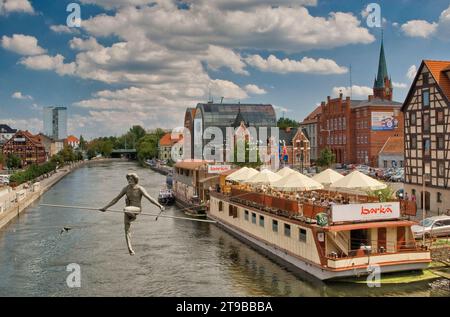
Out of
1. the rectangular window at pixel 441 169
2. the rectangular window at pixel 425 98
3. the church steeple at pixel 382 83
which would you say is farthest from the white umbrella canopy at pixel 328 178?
the church steeple at pixel 382 83

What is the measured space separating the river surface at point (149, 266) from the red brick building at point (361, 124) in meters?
51.1

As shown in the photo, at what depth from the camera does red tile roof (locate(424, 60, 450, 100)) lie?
141 ft

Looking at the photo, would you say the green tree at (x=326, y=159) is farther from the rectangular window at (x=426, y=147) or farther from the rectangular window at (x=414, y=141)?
the rectangular window at (x=426, y=147)

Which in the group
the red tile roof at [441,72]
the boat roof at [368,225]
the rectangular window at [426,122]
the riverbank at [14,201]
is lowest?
the riverbank at [14,201]

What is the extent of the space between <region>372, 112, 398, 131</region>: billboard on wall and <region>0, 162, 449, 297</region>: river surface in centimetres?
5127

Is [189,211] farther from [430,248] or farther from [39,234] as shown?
[430,248]

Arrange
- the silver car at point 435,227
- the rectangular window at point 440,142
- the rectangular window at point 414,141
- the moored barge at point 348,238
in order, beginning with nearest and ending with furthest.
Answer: the moored barge at point 348,238, the silver car at point 435,227, the rectangular window at point 440,142, the rectangular window at point 414,141

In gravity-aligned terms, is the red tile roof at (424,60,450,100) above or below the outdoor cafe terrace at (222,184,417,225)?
above

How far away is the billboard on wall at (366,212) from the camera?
84.5ft

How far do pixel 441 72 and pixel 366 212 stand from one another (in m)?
22.7

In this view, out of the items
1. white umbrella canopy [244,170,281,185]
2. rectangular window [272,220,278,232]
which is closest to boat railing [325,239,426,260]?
rectangular window [272,220,278,232]

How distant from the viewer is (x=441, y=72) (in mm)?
43469

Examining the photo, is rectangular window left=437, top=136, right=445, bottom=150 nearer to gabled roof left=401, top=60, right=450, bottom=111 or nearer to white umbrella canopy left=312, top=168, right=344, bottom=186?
gabled roof left=401, top=60, right=450, bottom=111

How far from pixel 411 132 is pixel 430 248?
69.1ft
